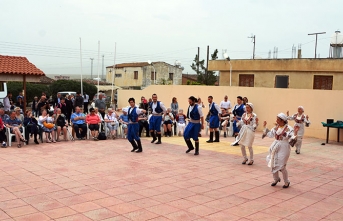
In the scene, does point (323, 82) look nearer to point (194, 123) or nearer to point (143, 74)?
point (194, 123)

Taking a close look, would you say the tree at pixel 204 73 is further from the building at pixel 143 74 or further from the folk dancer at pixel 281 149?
the folk dancer at pixel 281 149

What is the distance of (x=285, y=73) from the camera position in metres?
21.1

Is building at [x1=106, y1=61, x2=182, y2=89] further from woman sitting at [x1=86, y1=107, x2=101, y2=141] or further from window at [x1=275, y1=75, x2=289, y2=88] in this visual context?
woman sitting at [x1=86, y1=107, x2=101, y2=141]

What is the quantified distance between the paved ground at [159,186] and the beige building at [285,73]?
1000 centimetres

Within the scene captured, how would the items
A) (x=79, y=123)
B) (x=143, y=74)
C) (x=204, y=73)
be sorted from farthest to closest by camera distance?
(x=143, y=74)
(x=204, y=73)
(x=79, y=123)

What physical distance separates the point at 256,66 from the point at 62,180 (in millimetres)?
17006

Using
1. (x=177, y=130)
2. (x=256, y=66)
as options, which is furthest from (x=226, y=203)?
(x=256, y=66)

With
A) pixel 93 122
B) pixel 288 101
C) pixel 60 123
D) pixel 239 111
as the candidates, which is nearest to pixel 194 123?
pixel 239 111

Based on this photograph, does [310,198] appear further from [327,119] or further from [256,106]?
[256,106]

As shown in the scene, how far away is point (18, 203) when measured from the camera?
5.58 m

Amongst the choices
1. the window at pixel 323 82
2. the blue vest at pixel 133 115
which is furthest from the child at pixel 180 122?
the window at pixel 323 82

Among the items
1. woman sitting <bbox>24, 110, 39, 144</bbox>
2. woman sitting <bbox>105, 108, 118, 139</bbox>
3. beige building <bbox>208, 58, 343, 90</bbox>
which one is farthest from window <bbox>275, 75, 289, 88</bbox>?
woman sitting <bbox>24, 110, 39, 144</bbox>

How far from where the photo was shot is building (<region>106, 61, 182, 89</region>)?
47.6m

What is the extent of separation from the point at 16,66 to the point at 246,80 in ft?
45.0
